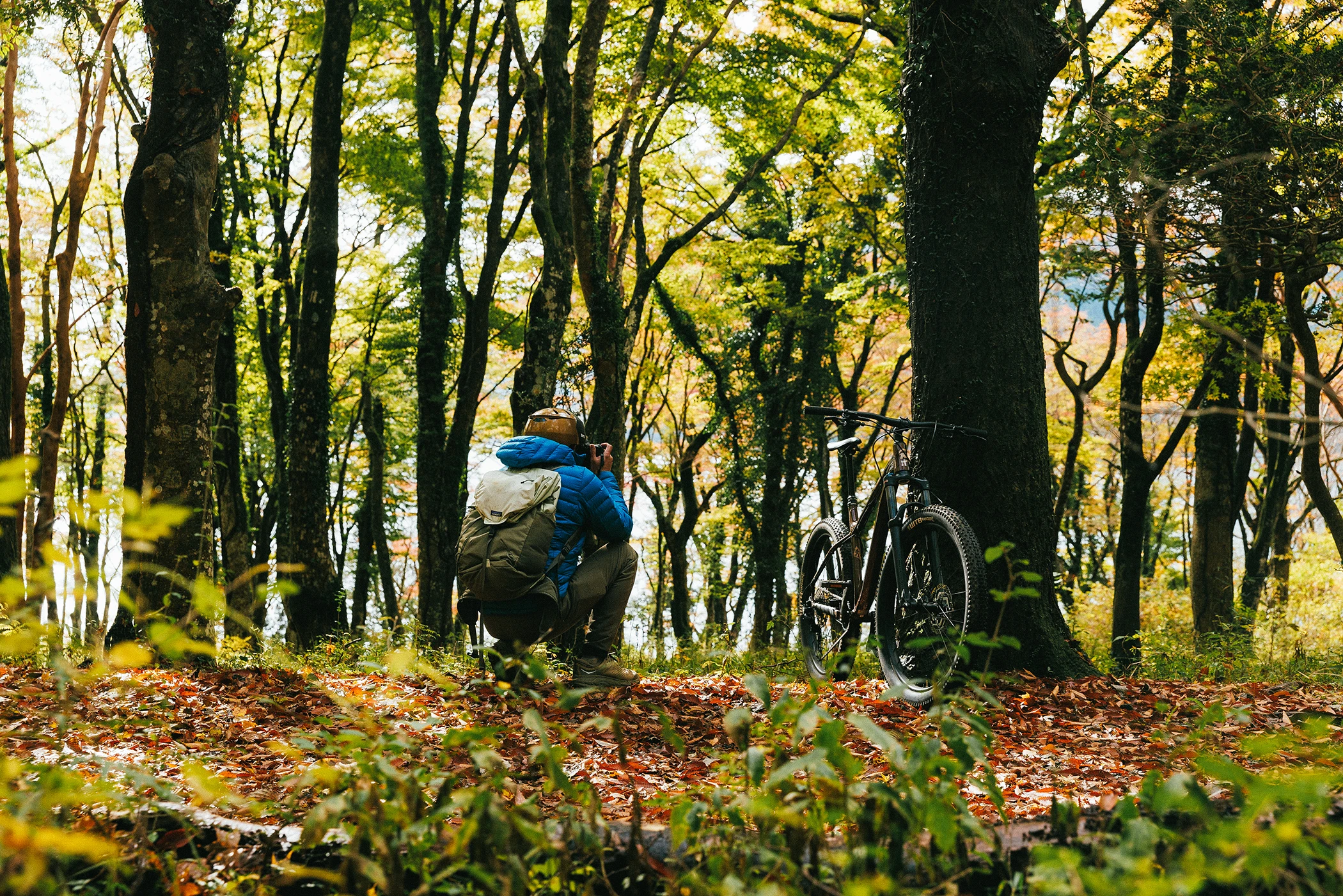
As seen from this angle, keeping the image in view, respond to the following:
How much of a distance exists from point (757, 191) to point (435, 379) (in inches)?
354

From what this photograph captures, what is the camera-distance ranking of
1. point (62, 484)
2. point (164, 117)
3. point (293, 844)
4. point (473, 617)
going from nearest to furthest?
point (293, 844), point (473, 617), point (164, 117), point (62, 484)

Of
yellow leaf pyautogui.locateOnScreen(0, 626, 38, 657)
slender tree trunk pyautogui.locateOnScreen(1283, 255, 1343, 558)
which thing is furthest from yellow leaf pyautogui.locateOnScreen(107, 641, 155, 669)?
slender tree trunk pyautogui.locateOnScreen(1283, 255, 1343, 558)

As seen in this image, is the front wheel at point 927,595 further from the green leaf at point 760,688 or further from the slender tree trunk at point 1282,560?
the slender tree trunk at point 1282,560

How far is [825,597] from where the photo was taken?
19.6ft

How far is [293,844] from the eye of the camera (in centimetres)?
210

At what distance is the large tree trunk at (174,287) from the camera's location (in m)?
5.71

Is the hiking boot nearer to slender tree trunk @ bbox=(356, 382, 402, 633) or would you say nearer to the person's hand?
the person's hand

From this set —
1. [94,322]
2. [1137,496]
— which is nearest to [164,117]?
[1137,496]

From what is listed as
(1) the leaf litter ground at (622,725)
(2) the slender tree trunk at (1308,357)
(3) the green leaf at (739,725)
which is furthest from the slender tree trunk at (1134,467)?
(3) the green leaf at (739,725)

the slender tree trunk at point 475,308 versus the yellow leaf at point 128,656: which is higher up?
the slender tree trunk at point 475,308

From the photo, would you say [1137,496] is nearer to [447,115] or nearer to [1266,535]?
[1266,535]

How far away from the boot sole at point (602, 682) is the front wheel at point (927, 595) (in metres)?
1.44

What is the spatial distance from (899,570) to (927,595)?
0.20 meters

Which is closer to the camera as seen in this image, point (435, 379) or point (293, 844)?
point (293, 844)
